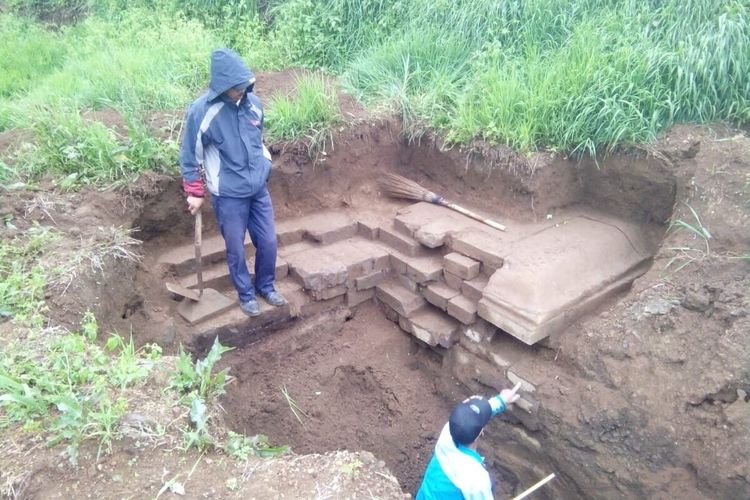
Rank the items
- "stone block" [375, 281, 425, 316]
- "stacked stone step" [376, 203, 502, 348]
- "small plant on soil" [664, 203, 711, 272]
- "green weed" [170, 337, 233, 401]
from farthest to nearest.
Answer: "stone block" [375, 281, 425, 316] → "stacked stone step" [376, 203, 502, 348] → "small plant on soil" [664, 203, 711, 272] → "green weed" [170, 337, 233, 401]

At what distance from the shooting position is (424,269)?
443cm

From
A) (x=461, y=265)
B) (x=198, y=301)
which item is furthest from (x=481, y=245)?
(x=198, y=301)

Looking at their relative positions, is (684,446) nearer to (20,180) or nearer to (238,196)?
(238,196)

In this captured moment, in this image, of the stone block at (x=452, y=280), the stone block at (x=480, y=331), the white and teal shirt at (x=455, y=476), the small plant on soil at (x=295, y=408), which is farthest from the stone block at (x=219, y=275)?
the white and teal shirt at (x=455, y=476)

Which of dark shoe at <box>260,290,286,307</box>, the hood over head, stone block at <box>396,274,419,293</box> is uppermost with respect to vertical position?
the hood over head

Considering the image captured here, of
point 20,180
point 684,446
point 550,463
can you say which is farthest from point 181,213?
point 684,446

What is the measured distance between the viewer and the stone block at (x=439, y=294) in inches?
171

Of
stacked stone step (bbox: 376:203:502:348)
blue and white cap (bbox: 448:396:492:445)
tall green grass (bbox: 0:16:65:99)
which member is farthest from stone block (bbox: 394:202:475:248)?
tall green grass (bbox: 0:16:65:99)

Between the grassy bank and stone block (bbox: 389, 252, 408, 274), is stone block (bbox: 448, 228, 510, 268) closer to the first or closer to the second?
stone block (bbox: 389, 252, 408, 274)

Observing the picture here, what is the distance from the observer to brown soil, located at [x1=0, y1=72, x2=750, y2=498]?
311cm

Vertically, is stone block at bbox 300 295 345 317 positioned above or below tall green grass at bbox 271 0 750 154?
below

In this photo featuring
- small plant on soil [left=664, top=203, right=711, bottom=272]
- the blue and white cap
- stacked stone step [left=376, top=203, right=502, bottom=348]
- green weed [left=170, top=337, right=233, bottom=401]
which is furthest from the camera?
stacked stone step [left=376, top=203, right=502, bottom=348]

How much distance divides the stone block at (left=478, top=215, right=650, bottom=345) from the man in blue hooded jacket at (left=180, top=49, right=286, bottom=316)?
1657 millimetres

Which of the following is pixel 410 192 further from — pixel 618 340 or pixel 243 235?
pixel 618 340
